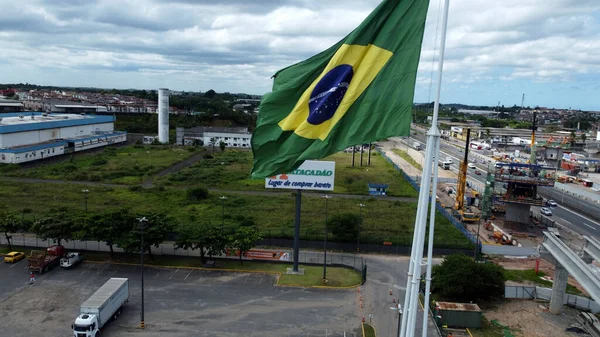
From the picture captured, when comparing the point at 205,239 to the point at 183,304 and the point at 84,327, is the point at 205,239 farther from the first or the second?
the point at 84,327

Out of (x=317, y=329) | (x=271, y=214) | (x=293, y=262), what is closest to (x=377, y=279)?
(x=293, y=262)

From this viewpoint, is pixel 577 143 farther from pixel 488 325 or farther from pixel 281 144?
pixel 281 144

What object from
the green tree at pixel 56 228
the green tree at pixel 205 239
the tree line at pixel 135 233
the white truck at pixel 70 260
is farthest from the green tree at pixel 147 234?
the green tree at pixel 56 228

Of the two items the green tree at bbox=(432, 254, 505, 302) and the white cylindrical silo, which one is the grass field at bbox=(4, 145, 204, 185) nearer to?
the white cylindrical silo

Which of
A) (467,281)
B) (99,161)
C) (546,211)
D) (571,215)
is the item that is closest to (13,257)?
(467,281)

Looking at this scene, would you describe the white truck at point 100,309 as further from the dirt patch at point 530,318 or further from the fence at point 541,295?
the fence at point 541,295
